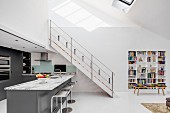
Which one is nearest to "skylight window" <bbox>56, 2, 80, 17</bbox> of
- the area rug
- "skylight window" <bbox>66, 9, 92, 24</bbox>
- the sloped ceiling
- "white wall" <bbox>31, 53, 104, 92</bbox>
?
"skylight window" <bbox>66, 9, 92, 24</bbox>

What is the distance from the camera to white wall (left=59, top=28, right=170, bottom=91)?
22.6 ft

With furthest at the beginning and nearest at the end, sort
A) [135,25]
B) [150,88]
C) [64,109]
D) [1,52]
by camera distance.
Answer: [135,25] < [150,88] < [1,52] < [64,109]

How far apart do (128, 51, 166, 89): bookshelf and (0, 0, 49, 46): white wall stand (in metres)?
4.82

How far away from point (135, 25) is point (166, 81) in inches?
137

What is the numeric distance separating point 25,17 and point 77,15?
4011 mm

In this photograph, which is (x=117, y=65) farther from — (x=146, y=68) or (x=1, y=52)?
(x=1, y=52)

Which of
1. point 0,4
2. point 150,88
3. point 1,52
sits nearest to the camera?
point 0,4

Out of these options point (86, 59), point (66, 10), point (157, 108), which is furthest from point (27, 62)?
point (157, 108)

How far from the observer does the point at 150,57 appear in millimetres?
6969

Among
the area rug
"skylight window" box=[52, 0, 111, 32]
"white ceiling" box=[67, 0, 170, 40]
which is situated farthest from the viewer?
"skylight window" box=[52, 0, 111, 32]

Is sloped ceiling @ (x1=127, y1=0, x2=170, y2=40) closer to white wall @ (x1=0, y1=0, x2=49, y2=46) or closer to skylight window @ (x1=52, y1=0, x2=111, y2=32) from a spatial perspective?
skylight window @ (x1=52, y1=0, x2=111, y2=32)

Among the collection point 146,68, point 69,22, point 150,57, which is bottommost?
point 146,68

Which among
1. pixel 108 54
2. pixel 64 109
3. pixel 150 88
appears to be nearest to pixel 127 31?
pixel 108 54

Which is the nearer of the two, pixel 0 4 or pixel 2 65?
pixel 0 4
